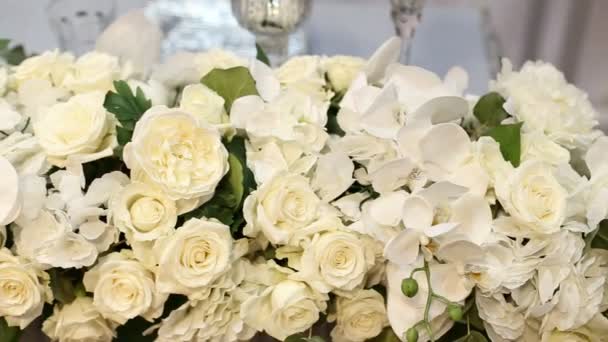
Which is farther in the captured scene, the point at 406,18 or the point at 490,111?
the point at 406,18

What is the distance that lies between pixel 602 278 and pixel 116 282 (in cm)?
39

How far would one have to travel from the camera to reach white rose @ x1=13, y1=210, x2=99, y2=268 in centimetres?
60

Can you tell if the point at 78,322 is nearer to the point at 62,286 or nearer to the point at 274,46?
the point at 62,286

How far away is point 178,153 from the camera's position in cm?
60

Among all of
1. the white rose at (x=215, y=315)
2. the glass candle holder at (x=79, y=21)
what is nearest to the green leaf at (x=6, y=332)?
the white rose at (x=215, y=315)

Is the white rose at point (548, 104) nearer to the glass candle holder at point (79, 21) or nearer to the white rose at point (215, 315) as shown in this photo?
the white rose at point (215, 315)

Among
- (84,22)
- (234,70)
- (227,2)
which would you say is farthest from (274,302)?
(227,2)

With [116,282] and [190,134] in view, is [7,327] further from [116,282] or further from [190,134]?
[190,134]

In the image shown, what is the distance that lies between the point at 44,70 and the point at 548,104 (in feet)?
1.54

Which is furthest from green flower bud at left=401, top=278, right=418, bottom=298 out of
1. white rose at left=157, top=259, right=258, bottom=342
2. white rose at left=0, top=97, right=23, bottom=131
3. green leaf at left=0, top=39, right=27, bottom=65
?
green leaf at left=0, top=39, right=27, bottom=65

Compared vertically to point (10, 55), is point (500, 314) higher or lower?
lower

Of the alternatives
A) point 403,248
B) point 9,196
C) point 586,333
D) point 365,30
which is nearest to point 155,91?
point 9,196

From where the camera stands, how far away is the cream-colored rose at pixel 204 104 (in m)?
0.64

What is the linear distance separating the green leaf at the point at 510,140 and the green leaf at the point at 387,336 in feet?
0.56
